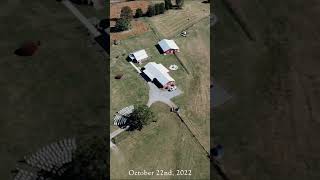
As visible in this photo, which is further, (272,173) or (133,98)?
(133,98)

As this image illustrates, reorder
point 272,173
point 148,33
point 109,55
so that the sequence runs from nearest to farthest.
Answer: point 272,173 < point 109,55 < point 148,33

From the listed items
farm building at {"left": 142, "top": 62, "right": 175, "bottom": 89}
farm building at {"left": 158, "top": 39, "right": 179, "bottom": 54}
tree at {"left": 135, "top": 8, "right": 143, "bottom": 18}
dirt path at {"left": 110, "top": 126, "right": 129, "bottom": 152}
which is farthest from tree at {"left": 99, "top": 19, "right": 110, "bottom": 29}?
dirt path at {"left": 110, "top": 126, "right": 129, "bottom": 152}

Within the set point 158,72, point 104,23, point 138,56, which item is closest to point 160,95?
point 158,72

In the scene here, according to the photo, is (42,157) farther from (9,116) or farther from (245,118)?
(245,118)

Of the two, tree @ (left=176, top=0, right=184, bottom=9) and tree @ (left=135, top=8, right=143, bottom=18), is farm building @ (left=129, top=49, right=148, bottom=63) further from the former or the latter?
tree @ (left=176, top=0, right=184, bottom=9)

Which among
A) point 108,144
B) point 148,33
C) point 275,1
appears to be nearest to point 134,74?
point 148,33

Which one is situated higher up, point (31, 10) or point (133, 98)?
point (31, 10)

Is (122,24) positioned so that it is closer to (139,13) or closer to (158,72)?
(139,13)
